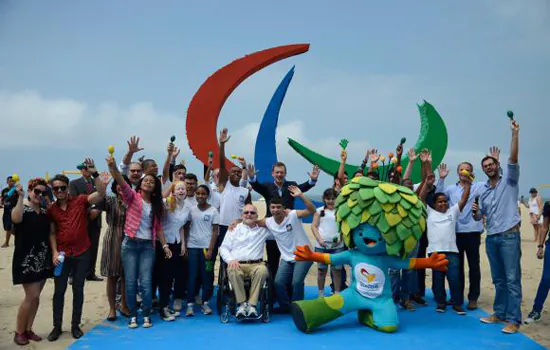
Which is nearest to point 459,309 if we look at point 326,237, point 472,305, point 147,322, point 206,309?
point 472,305

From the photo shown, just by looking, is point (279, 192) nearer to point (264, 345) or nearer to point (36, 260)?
point (264, 345)

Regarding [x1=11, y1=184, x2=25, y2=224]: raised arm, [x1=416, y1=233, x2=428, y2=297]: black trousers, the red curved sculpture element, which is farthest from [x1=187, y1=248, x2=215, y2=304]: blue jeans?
the red curved sculpture element

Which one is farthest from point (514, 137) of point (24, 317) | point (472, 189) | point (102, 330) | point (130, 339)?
point (24, 317)

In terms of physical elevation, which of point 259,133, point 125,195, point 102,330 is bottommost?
point 102,330

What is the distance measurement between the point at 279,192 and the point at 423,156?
1720 mm

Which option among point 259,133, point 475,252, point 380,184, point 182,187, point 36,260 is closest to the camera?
point 36,260

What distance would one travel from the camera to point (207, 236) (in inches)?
194

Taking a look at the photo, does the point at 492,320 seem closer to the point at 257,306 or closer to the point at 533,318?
the point at 533,318

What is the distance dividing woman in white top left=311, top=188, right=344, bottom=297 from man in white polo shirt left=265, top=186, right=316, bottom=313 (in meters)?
0.31

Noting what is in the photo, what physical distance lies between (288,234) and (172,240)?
4.01 ft

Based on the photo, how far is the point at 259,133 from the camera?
7629mm

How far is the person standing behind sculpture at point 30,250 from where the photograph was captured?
379 centimetres

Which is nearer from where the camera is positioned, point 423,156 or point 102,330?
point 102,330

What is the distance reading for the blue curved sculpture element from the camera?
297 inches
